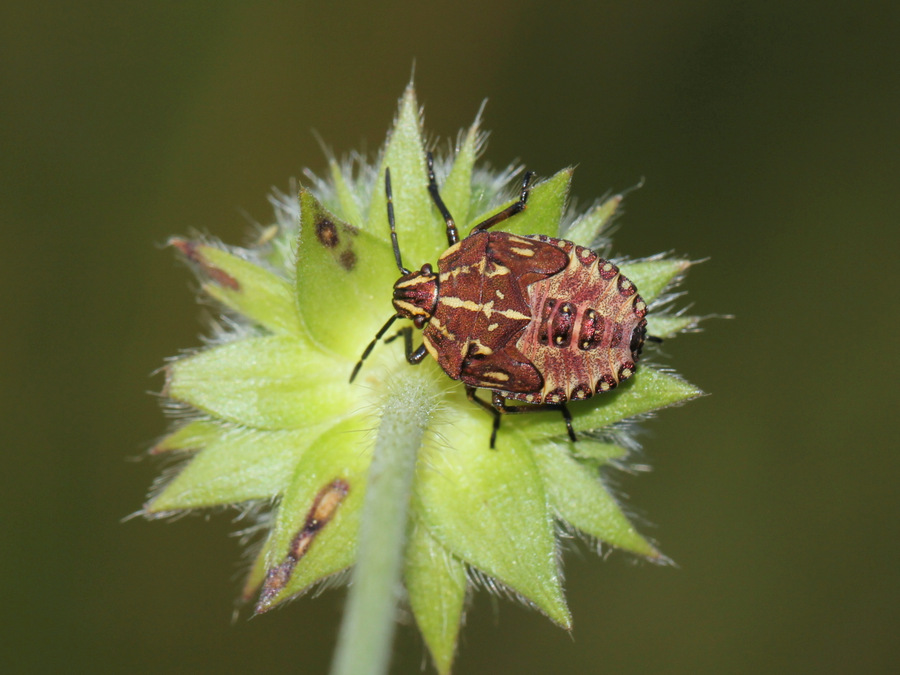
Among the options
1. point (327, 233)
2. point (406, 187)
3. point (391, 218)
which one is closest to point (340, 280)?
point (327, 233)

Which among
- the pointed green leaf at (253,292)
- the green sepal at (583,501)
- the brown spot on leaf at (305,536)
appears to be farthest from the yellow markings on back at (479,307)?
the brown spot on leaf at (305,536)

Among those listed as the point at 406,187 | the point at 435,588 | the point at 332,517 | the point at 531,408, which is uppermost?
the point at 406,187

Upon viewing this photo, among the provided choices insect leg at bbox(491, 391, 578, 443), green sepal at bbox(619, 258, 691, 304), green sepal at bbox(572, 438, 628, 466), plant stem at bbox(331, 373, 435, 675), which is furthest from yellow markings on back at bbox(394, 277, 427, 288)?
green sepal at bbox(572, 438, 628, 466)

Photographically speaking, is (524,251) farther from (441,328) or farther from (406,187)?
(406,187)

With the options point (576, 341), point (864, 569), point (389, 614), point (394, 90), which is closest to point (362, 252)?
point (576, 341)

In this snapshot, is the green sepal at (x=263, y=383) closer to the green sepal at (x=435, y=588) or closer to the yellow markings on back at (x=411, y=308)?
the yellow markings on back at (x=411, y=308)

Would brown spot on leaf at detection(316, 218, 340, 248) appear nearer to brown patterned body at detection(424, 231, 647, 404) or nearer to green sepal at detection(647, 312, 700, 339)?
brown patterned body at detection(424, 231, 647, 404)
